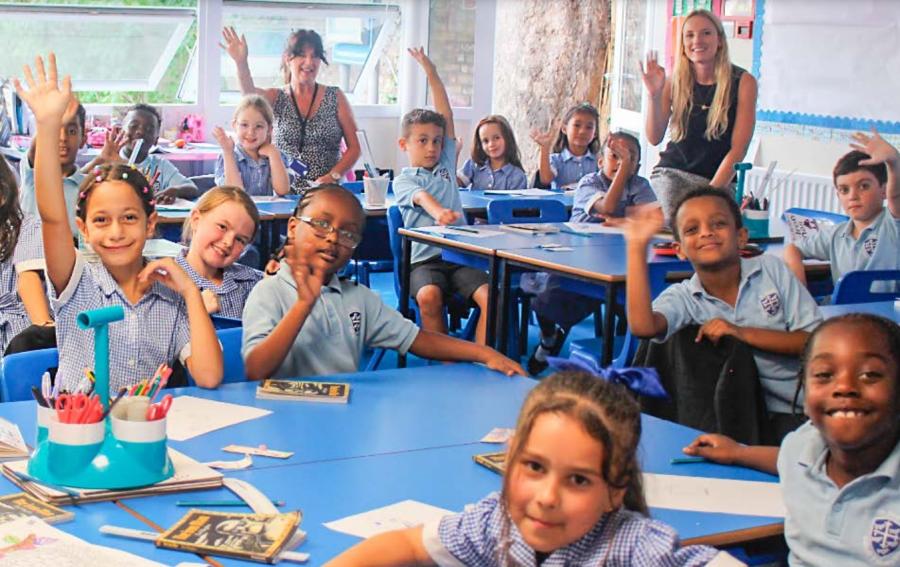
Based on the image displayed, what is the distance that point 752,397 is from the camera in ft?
9.51

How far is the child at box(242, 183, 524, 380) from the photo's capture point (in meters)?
2.87

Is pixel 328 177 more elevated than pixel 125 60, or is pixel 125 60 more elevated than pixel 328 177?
pixel 125 60

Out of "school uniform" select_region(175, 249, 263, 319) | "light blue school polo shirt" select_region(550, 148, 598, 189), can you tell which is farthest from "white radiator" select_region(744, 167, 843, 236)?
"school uniform" select_region(175, 249, 263, 319)

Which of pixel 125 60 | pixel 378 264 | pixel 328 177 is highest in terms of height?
pixel 125 60

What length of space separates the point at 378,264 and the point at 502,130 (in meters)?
0.98

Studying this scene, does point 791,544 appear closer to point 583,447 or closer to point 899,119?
point 583,447

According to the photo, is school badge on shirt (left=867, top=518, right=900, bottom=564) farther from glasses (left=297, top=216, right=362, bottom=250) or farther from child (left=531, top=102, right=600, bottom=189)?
child (left=531, top=102, right=600, bottom=189)

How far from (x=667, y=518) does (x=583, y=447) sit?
0.47 metres

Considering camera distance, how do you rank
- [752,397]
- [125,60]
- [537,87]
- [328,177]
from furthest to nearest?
1. [537,87]
2. [125,60]
3. [328,177]
4. [752,397]

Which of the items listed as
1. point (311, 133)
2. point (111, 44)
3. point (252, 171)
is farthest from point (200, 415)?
point (111, 44)

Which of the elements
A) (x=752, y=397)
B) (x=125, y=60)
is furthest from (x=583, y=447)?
(x=125, y=60)

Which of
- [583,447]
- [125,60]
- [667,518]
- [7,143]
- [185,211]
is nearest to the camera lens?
[583,447]

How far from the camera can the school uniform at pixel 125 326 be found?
2811 millimetres

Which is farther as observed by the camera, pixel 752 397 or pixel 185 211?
pixel 185 211
